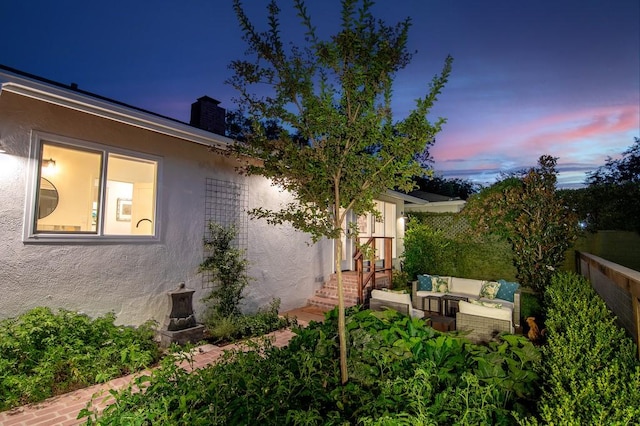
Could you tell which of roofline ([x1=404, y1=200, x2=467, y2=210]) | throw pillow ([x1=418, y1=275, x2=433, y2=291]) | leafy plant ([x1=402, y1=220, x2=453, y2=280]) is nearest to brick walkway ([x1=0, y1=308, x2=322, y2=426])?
throw pillow ([x1=418, y1=275, x2=433, y2=291])

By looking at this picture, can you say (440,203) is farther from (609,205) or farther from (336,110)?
(336,110)

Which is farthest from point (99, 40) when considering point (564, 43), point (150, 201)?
point (564, 43)

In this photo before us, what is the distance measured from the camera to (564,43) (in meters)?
8.81

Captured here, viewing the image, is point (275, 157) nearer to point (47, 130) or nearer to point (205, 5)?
point (47, 130)

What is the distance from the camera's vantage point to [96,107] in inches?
168

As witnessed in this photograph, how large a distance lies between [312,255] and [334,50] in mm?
6387

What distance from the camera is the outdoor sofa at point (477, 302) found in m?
4.88

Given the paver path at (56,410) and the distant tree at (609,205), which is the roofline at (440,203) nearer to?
the distant tree at (609,205)

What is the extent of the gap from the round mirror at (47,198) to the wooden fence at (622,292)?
7.30 meters

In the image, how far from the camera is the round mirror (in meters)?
5.23

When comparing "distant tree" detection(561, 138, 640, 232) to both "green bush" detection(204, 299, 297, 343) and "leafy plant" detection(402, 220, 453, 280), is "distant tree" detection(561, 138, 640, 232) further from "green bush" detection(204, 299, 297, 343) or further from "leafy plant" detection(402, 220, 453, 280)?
"green bush" detection(204, 299, 297, 343)

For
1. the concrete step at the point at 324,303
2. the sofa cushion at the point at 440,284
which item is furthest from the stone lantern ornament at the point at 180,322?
the sofa cushion at the point at 440,284

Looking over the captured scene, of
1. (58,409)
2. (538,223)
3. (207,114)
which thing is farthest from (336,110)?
(538,223)

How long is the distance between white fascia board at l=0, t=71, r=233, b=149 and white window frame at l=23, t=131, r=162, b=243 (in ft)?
2.68
